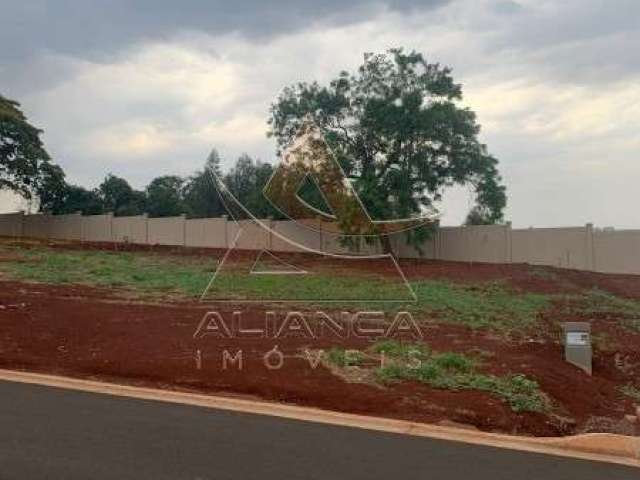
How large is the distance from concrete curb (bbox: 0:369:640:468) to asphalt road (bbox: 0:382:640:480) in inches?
10.2

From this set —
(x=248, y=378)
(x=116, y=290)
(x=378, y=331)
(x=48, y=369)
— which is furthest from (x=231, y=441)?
(x=116, y=290)

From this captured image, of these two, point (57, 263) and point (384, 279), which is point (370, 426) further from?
point (57, 263)

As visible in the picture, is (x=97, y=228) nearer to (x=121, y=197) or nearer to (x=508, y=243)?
(x=121, y=197)

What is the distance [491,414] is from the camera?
29.0ft

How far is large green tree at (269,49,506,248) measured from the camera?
3806 centimetres

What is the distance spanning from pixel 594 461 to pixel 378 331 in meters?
6.94

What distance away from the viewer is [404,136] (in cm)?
3856

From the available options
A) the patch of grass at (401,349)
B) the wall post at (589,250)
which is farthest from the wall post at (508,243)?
the patch of grass at (401,349)

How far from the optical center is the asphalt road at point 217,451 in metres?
6.11

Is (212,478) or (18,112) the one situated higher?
(18,112)

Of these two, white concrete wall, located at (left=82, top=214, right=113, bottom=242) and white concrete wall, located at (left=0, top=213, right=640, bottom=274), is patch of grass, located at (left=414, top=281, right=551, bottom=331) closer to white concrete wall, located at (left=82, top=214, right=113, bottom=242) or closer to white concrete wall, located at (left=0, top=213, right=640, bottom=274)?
white concrete wall, located at (left=0, top=213, right=640, bottom=274)

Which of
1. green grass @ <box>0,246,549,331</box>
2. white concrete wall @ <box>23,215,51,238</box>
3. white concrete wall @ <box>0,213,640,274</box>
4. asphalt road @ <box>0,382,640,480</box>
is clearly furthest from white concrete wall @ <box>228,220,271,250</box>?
asphalt road @ <box>0,382,640,480</box>

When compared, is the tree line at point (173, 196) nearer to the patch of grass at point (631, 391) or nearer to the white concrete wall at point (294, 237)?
the white concrete wall at point (294, 237)

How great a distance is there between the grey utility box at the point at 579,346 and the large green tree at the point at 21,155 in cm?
4268
